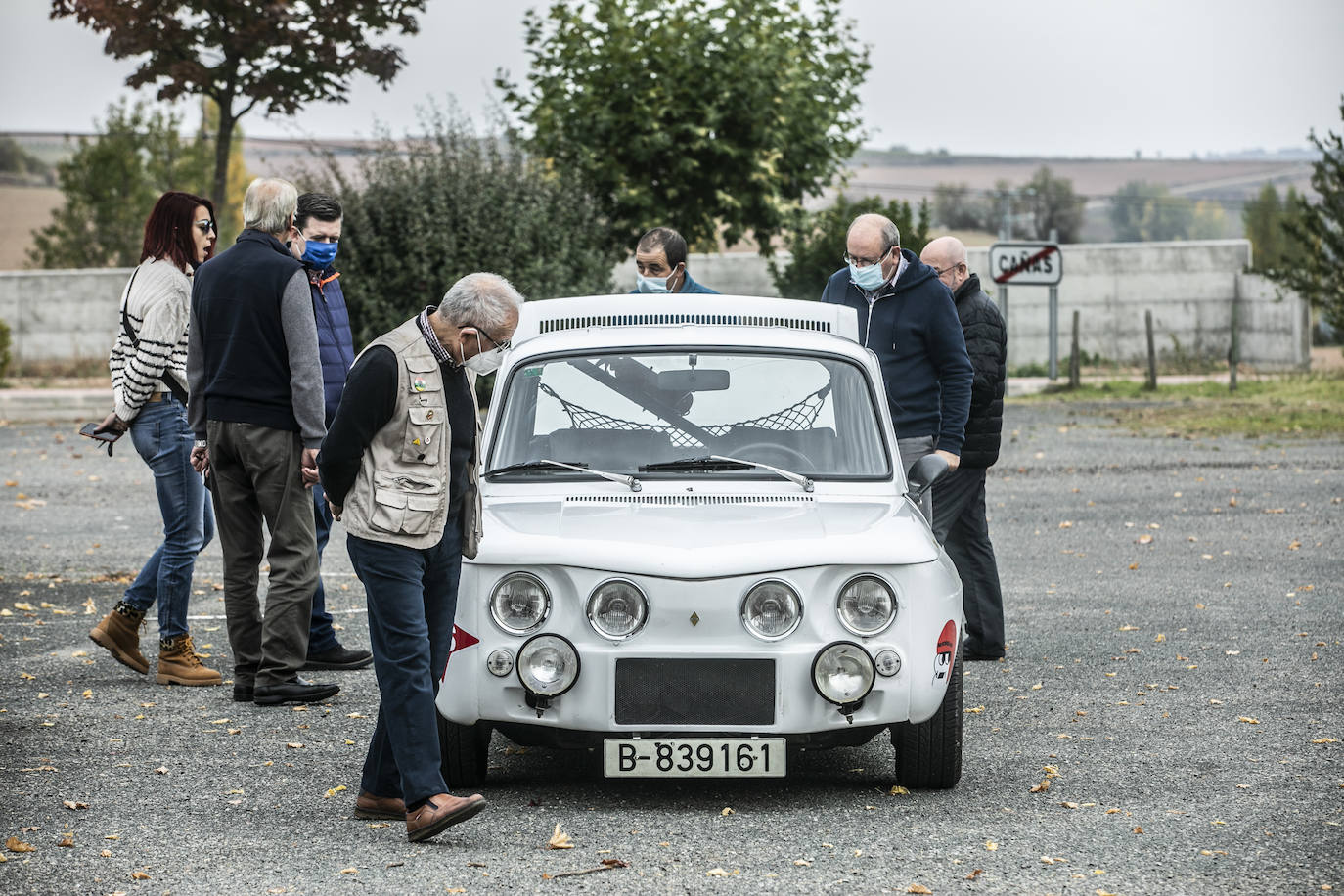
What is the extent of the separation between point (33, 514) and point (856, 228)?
865cm

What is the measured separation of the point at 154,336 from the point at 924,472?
3.53m

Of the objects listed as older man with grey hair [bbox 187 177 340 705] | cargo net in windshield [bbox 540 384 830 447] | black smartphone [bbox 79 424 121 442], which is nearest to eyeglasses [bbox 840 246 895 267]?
cargo net in windshield [bbox 540 384 830 447]

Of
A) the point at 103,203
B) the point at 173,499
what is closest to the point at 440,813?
the point at 173,499

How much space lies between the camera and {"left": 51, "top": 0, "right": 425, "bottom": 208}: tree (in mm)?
23016

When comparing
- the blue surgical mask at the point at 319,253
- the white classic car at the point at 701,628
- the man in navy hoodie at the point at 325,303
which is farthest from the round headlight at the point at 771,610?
the blue surgical mask at the point at 319,253

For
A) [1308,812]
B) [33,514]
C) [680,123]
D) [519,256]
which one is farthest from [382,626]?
[680,123]

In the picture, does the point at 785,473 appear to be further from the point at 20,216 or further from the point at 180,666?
the point at 20,216

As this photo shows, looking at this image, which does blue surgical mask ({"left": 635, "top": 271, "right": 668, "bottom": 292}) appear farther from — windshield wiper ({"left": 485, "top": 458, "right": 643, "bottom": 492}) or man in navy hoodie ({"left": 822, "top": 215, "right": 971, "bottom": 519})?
windshield wiper ({"left": 485, "top": 458, "right": 643, "bottom": 492})

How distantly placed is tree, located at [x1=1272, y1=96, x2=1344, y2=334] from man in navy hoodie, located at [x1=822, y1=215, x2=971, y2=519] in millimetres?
22690

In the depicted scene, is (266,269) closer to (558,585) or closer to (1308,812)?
(558,585)

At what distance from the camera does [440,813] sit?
193 inches

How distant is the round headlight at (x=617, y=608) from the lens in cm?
521

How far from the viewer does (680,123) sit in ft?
74.7

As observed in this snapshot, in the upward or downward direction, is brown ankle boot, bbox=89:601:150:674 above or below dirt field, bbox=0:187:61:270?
below
